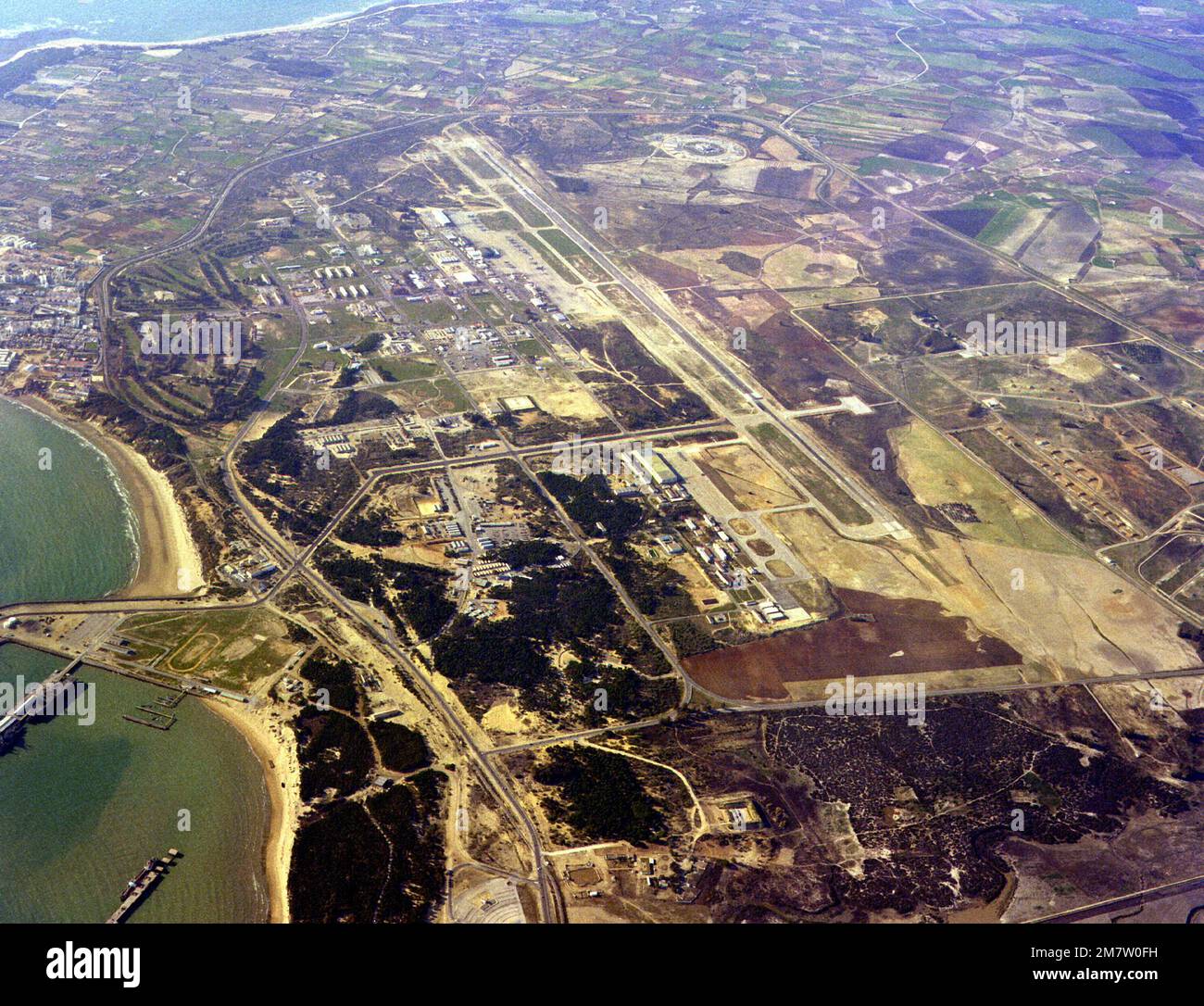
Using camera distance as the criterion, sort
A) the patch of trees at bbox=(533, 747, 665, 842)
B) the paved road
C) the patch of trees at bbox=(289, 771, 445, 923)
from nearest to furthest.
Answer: the patch of trees at bbox=(289, 771, 445, 923)
the paved road
the patch of trees at bbox=(533, 747, 665, 842)

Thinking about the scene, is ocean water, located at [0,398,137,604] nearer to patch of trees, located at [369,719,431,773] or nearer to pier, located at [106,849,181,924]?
pier, located at [106,849,181,924]

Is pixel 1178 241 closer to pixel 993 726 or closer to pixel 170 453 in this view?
pixel 993 726

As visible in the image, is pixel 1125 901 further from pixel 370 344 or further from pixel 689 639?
pixel 370 344

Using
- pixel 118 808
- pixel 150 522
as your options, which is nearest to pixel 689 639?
pixel 118 808

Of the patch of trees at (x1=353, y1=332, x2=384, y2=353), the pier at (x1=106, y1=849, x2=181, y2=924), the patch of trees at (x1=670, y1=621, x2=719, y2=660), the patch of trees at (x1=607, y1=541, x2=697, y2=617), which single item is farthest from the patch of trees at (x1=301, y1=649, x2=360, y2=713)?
the patch of trees at (x1=353, y1=332, x2=384, y2=353)

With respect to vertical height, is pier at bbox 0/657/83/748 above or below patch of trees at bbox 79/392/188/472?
below
